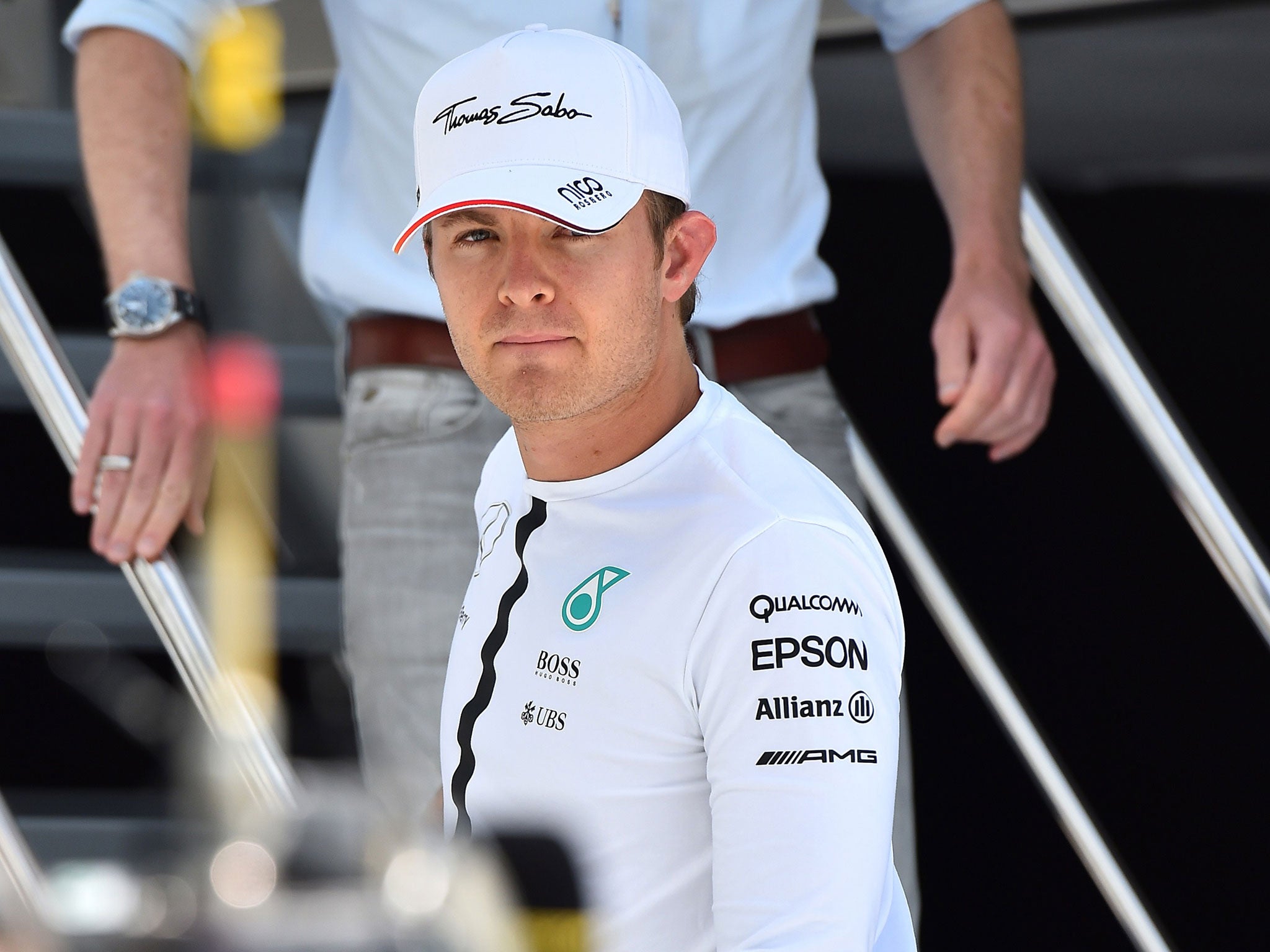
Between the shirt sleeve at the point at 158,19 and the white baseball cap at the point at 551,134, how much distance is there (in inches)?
26.6

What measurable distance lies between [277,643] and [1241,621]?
1296 millimetres

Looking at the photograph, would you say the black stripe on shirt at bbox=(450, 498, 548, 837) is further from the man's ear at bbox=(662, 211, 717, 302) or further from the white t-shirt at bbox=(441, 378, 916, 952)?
the man's ear at bbox=(662, 211, 717, 302)

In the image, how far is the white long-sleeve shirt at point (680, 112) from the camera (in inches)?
69.3

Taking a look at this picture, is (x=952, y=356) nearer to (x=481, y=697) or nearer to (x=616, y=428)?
(x=616, y=428)

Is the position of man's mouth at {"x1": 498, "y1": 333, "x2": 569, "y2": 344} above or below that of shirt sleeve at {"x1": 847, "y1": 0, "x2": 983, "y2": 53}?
above

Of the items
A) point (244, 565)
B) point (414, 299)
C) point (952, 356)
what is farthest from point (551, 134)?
point (244, 565)

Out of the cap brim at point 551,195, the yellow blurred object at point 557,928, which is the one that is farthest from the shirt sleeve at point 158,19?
the yellow blurred object at point 557,928

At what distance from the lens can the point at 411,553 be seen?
5.69ft

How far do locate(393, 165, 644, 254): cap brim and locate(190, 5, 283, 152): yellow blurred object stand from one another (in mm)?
1527

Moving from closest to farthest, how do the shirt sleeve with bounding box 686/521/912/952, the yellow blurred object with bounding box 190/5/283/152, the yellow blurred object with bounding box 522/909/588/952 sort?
1. the yellow blurred object with bounding box 522/909/588/952
2. the shirt sleeve with bounding box 686/521/912/952
3. the yellow blurred object with bounding box 190/5/283/152

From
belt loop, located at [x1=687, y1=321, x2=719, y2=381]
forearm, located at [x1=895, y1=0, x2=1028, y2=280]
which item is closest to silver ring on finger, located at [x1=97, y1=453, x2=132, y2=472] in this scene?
belt loop, located at [x1=687, y1=321, x2=719, y2=381]

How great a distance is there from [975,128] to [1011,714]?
2.36ft

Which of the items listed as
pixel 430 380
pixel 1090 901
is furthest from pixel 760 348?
pixel 1090 901

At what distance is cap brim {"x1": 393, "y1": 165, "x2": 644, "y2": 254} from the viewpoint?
4.14 ft
